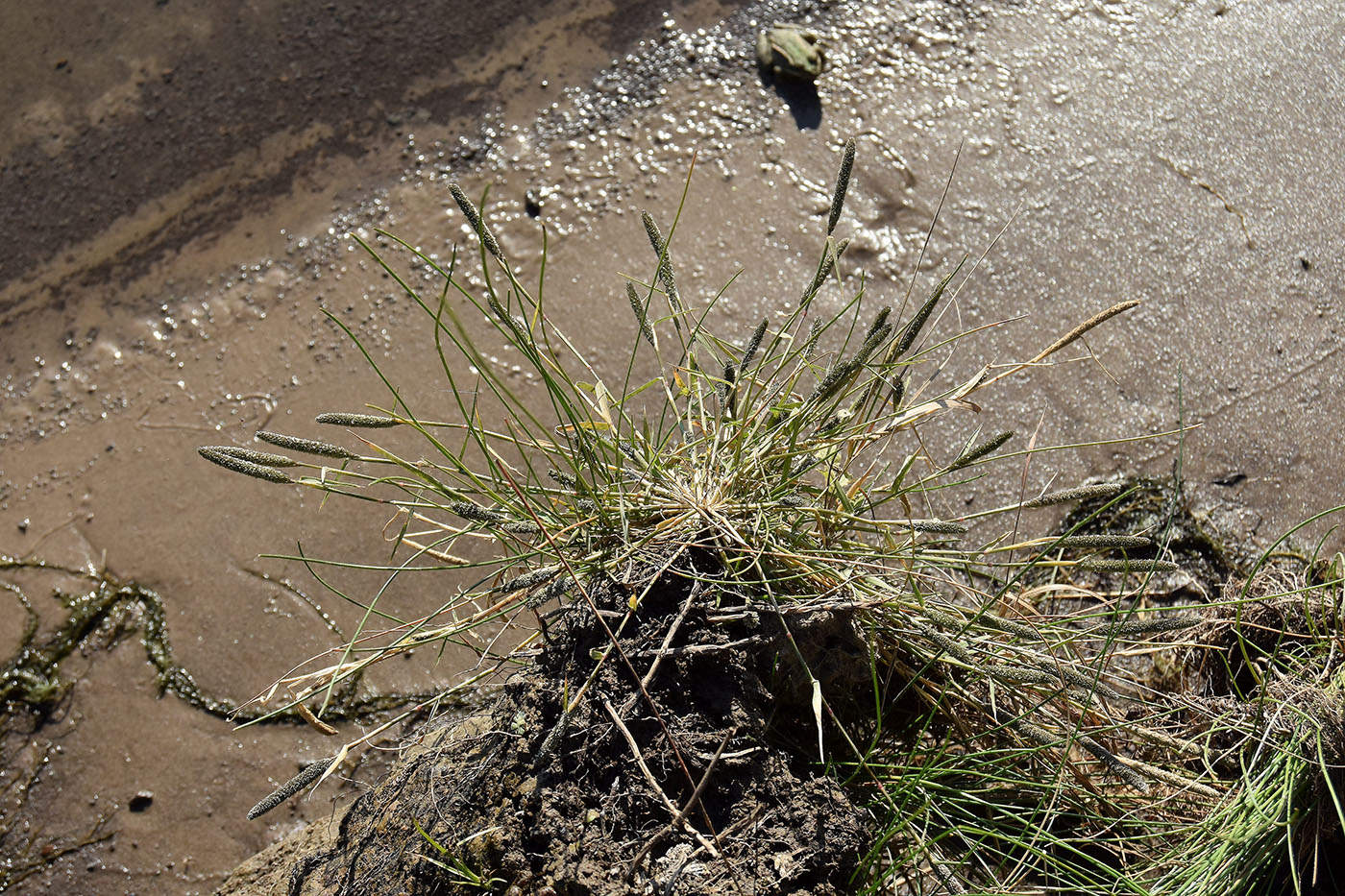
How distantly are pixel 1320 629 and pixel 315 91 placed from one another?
3.26 m

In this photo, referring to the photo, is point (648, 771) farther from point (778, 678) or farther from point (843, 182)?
point (843, 182)

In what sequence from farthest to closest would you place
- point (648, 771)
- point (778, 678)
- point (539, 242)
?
point (539, 242)
point (778, 678)
point (648, 771)

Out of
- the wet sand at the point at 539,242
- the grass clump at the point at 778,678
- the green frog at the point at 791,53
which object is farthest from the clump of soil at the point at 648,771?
the green frog at the point at 791,53

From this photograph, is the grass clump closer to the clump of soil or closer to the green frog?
the clump of soil

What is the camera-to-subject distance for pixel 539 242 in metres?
2.85

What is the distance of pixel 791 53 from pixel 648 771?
2.35 m

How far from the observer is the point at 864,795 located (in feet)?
5.34

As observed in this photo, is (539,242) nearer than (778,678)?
No

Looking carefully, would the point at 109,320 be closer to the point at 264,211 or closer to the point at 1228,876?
the point at 264,211

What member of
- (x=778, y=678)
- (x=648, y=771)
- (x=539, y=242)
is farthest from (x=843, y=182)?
(x=539, y=242)

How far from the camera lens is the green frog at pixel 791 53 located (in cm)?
292

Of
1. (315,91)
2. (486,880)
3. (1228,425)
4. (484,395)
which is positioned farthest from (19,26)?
(1228,425)

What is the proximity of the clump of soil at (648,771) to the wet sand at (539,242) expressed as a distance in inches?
34.9

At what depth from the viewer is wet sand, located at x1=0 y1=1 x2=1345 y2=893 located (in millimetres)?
2463
